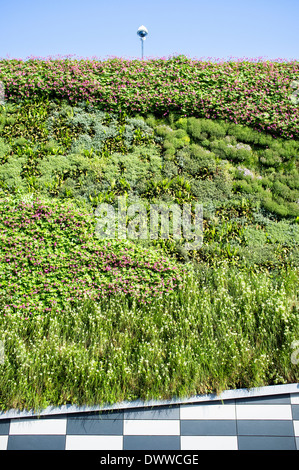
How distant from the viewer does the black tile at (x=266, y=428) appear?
421 cm

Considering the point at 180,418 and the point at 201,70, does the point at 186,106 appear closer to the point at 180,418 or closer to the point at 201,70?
the point at 201,70

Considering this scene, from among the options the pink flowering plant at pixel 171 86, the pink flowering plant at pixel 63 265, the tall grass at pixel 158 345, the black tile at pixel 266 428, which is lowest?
the black tile at pixel 266 428

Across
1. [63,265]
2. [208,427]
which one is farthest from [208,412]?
[63,265]

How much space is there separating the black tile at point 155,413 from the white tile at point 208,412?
0.09m

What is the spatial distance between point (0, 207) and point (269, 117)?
7.75m

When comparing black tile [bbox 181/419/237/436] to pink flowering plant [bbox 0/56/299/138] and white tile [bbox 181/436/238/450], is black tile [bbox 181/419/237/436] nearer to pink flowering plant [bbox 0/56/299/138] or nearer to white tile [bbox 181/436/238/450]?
white tile [bbox 181/436/238/450]

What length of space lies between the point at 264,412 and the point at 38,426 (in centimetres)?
282

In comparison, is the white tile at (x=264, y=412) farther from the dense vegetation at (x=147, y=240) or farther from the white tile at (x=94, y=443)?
the white tile at (x=94, y=443)

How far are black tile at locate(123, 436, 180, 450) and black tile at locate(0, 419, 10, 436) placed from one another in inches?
58.0

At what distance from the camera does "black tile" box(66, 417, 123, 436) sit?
14.1 ft

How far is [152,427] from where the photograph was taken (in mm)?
4312

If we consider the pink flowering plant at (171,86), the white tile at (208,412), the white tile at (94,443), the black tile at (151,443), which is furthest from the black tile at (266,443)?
the pink flowering plant at (171,86)
